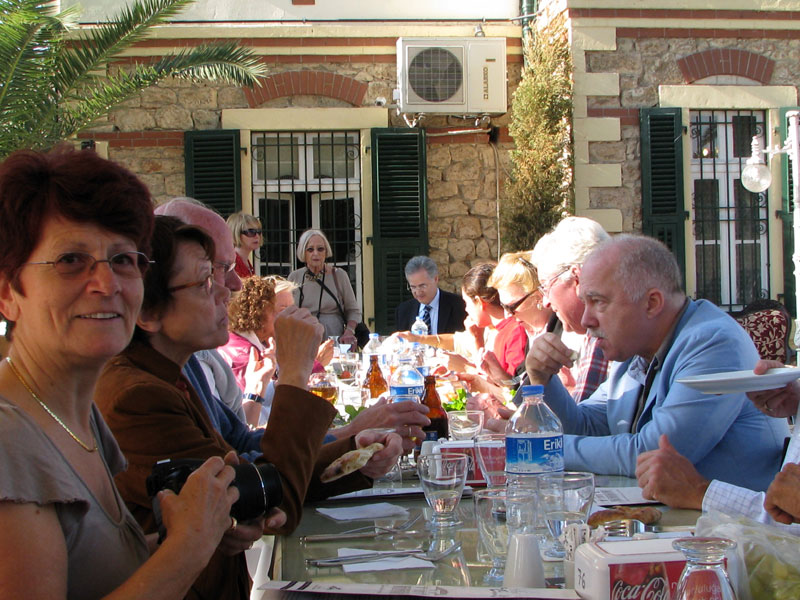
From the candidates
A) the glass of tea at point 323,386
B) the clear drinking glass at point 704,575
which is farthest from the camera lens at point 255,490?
the glass of tea at point 323,386

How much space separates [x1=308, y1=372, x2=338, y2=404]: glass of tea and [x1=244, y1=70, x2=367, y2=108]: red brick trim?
19.0 ft

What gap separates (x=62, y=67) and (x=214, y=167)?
2236 mm

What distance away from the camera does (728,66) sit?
917 cm

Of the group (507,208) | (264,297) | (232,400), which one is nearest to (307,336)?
(232,400)

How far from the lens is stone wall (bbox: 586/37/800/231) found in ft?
29.7

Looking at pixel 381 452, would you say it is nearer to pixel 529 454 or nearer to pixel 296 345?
pixel 296 345

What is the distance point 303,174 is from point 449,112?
165 centimetres

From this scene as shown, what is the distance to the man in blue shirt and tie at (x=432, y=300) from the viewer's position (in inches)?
298

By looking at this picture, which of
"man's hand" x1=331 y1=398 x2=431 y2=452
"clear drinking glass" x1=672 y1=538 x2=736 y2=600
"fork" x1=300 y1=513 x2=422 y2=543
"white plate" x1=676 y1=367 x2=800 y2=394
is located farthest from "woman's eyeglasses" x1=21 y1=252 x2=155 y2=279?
"man's hand" x1=331 y1=398 x2=431 y2=452

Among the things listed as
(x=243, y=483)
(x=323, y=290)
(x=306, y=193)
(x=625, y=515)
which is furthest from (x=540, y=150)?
(x=243, y=483)

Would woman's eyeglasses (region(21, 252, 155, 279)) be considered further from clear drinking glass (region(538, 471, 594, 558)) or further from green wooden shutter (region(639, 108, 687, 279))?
green wooden shutter (region(639, 108, 687, 279))

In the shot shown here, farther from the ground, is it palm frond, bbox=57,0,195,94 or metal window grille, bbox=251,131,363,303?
palm frond, bbox=57,0,195,94

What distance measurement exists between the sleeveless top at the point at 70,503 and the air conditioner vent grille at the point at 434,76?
7976mm

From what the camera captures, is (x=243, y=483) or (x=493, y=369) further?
(x=493, y=369)
